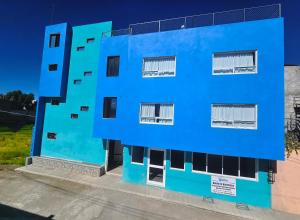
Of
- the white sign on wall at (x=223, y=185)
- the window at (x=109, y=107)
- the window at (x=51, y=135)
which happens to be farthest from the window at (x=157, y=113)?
the window at (x=51, y=135)

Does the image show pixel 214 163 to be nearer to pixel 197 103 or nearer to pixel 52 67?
pixel 197 103

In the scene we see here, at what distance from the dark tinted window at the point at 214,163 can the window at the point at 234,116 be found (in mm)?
2073

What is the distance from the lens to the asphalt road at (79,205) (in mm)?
10023

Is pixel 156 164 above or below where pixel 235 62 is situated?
below

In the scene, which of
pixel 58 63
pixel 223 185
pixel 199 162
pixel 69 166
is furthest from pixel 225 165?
pixel 58 63

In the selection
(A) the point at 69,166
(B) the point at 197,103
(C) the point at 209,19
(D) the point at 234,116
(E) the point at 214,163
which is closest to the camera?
(D) the point at 234,116

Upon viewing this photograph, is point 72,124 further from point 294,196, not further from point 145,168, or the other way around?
point 294,196

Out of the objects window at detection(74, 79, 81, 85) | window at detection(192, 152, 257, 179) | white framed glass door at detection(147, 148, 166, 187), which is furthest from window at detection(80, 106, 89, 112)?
window at detection(192, 152, 257, 179)

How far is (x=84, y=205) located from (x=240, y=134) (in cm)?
910

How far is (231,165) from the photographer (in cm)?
1225

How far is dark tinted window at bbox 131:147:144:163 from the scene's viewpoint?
1446 centimetres

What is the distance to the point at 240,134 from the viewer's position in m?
11.3

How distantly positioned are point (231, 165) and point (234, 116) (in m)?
Answer: 2.95

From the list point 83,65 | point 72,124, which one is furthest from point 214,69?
point 72,124
